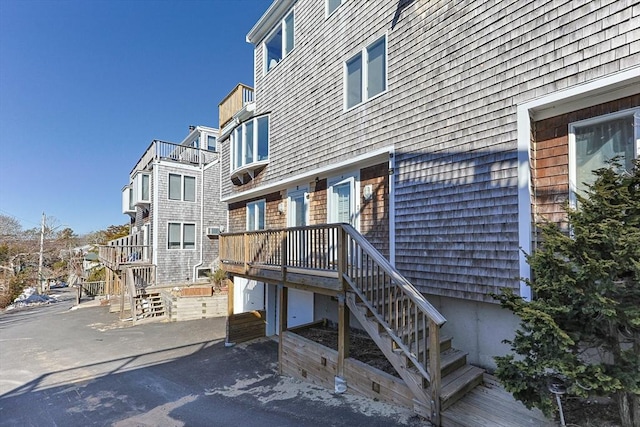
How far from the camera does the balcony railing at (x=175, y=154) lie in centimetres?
1711

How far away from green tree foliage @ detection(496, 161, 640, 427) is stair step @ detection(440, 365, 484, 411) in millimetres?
780

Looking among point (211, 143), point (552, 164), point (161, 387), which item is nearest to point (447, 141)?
point (552, 164)

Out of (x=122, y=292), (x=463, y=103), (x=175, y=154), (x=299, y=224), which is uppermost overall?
(x=175, y=154)

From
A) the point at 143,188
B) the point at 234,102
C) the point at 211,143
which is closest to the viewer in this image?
the point at 234,102

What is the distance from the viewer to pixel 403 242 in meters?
5.64

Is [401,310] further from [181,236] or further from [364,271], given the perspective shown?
[181,236]

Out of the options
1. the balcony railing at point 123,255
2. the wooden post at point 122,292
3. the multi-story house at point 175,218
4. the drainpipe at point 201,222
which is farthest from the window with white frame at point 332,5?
the wooden post at point 122,292

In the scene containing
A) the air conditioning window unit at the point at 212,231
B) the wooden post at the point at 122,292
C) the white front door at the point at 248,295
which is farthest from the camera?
the air conditioning window unit at the point at 212,231

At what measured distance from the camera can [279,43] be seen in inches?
391

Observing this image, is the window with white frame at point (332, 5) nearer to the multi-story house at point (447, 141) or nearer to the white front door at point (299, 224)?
the multi-story house at point (447, 141)

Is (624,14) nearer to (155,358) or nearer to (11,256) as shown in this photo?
(155,358)

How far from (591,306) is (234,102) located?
11.8m

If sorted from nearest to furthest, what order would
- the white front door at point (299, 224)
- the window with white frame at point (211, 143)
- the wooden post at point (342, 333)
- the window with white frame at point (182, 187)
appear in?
the wooden post at point (342, 333) → the white front door at point (299, 224) → the window with white frame at point (182, 187) → the window with white frame at point (211, 143)

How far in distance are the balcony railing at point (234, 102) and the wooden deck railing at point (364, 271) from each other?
572cm
